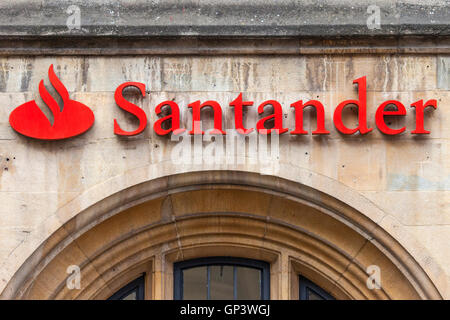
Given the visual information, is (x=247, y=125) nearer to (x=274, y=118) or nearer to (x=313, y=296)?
(x=274, y=118)

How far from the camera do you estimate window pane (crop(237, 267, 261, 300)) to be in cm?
1321

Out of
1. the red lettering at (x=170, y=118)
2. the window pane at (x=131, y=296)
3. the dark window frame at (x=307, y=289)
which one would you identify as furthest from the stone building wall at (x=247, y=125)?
the window pane at (x=131, y=296)

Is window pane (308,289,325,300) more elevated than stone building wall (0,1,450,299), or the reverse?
stone building wall (0,1,450,299)

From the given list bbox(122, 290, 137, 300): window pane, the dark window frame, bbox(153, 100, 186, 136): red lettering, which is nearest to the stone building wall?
bbox(153, 100, 186, 136): red lettering

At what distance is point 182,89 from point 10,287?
287 cm

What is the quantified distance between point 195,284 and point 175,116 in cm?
214

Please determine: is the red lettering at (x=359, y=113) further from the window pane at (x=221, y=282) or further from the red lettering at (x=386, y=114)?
the window pane at (x=221, y=282)

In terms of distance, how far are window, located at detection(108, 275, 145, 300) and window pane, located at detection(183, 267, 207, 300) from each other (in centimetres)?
51

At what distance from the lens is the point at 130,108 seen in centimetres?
1245

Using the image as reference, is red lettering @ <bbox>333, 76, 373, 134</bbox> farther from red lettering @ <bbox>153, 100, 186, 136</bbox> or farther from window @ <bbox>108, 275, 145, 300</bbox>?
window @ <bbox>108, 275, 145, 300</bbox>

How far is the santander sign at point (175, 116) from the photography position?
12.4 meters

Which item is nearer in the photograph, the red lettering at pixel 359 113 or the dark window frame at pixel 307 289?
the red lettering at pixel 359 113
